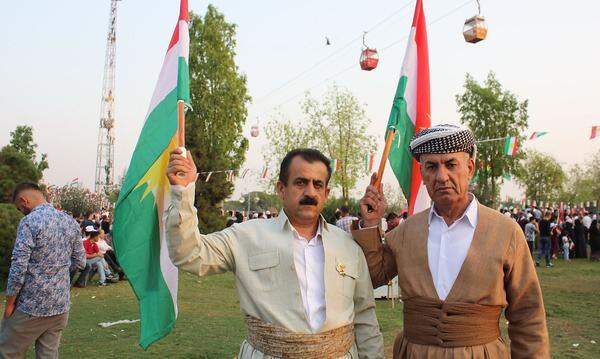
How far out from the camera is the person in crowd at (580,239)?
62.7 feet

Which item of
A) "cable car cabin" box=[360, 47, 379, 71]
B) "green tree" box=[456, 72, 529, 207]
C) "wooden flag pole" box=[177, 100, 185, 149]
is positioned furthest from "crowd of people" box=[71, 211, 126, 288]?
"green tree" box=[456, 72, 529, 207]

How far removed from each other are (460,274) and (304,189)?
2.75 ft

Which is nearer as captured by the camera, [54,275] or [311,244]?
[311,244]

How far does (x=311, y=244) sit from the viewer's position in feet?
8.75

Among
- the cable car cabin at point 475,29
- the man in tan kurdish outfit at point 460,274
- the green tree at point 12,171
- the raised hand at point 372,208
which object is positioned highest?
the cable car cabin at point 475,29

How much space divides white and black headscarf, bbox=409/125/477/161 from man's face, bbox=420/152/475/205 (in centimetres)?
3

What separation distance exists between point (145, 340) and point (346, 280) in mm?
1260

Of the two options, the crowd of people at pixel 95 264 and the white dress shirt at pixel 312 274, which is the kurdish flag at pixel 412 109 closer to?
the white dress shirt at pixel 312 274

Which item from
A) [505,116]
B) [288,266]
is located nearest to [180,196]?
[288,266]

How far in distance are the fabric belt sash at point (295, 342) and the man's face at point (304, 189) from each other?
53 centimetres

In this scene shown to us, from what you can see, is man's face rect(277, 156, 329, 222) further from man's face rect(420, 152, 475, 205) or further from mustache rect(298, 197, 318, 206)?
man's face rect(420, 152, 475, 205)

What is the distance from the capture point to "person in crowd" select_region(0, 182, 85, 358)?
178 inches

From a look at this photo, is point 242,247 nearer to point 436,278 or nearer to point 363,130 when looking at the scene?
point 436,278

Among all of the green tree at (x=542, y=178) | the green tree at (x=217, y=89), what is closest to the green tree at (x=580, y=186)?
the green tree at (x=542, y=178)
